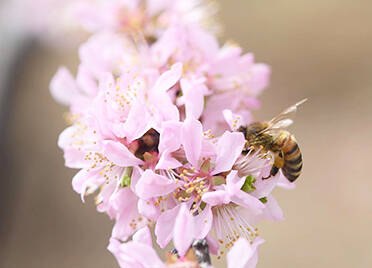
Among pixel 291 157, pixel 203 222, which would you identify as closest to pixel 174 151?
pixel 203 222

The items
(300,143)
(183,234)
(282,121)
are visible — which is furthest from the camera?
(300,143)

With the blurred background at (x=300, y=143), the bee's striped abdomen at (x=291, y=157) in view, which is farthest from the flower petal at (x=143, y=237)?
the blurred background at (x=300, y=143)

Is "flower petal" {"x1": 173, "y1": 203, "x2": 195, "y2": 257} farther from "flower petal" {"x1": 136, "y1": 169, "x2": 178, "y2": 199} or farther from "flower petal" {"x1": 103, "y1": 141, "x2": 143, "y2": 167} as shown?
"flower petal" {"x1": 103, "y1": 141, "x2": 143, "y2": 167}

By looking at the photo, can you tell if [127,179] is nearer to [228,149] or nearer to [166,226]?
[166,226]

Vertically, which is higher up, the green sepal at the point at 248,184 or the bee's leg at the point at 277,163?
the bee's leg at the point at 277,163

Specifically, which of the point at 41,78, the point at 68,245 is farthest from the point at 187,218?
the point at 41,78

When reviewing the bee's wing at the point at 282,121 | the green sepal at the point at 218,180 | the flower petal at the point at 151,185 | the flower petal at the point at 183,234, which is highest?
the bee's wing at the point at 282,121

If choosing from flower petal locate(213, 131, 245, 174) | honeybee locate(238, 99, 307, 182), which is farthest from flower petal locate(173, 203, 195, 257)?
honeybee locate(238, 99, 307, 182)

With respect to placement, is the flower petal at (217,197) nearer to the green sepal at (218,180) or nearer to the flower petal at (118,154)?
the green sepal at (218,180)
